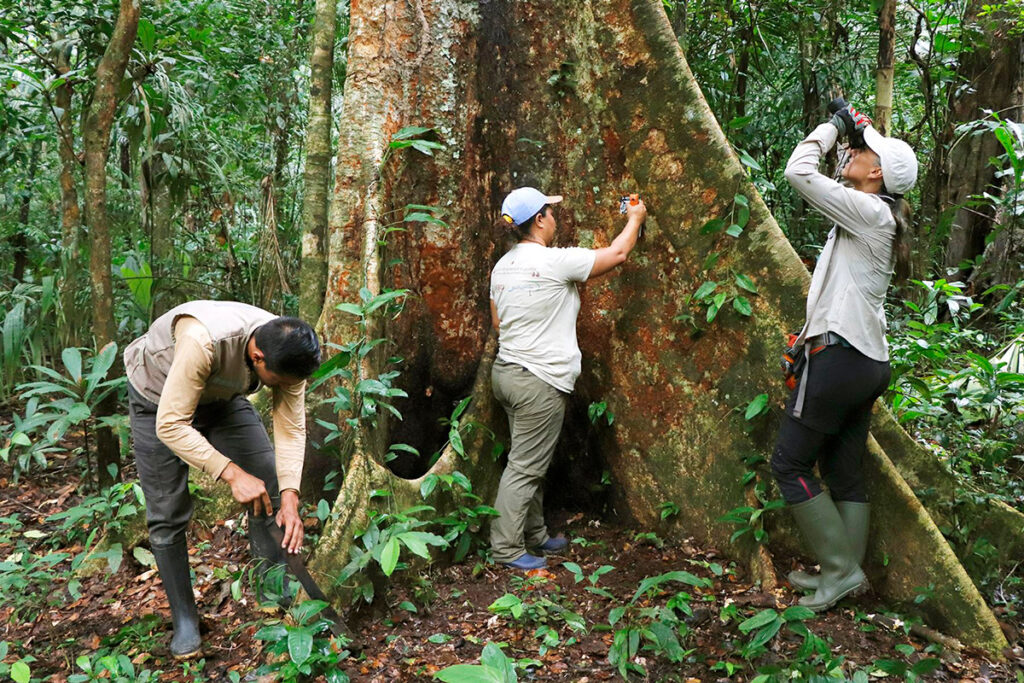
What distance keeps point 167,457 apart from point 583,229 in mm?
2285

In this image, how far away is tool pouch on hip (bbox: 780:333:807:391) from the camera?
10.5 ft

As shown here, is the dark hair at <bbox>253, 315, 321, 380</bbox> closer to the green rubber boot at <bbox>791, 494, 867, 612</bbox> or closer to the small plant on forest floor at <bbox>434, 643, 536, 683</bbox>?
the small plant on forest floor at <bbox>434, 643, 536, 683</bbox>

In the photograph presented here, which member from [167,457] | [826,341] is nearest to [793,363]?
[826,341]

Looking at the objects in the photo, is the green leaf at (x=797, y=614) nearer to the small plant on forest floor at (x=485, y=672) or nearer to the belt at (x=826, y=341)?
the belt at (x=826, y=341)

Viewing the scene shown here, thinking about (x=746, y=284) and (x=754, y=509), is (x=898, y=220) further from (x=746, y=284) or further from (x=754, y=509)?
(x=754, y=509)

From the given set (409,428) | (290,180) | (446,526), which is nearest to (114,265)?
(290,180)

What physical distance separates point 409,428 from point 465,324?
0.63m

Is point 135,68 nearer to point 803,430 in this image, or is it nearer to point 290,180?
point 290,180

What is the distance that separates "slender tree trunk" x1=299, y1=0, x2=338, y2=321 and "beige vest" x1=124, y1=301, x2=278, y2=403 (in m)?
1.89

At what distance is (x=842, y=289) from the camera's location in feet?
10.1

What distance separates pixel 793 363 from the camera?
323cm

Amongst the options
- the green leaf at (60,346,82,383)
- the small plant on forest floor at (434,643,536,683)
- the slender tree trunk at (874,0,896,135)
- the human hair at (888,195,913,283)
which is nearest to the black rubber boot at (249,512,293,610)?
the green leaf at (60,346,82,383)

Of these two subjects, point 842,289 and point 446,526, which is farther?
point 446,526

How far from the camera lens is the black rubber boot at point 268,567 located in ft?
10.6
